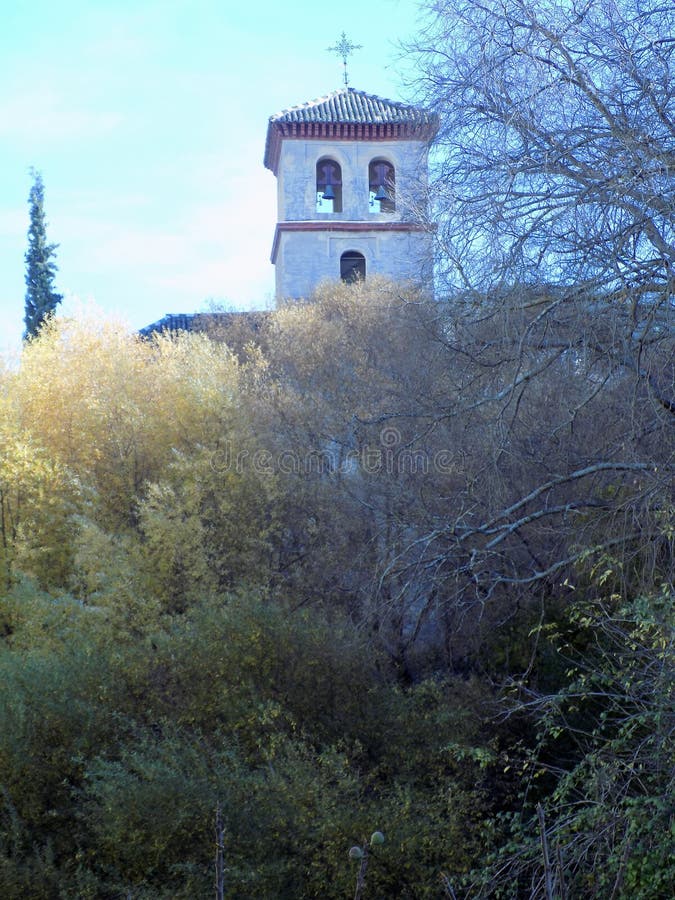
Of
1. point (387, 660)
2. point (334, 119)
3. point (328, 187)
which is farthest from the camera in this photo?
point (328, 187)

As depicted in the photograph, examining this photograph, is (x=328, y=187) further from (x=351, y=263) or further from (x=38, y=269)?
(x=38, y=269)

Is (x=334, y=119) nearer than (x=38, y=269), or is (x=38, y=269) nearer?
(x=334, y=119)

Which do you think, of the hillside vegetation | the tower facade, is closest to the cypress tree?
the tower facade

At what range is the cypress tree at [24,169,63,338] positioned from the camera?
119 ft

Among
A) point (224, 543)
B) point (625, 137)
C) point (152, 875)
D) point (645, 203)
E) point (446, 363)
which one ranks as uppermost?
point (625, 137)

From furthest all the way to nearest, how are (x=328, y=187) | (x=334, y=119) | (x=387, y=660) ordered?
(x=328, y=187) → (x=334, y=119) → (x=387, y=660)

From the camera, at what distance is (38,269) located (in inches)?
1455

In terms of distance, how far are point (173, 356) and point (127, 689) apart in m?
11.5

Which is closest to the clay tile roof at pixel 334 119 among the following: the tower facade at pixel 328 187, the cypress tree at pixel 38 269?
the tower facade at pixel 328 187

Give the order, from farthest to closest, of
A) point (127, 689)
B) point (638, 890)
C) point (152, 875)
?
point (127, 689) → point (152, 875) → point (638, 890)

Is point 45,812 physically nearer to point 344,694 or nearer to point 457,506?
point 344,694

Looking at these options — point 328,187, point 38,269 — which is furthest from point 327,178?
point 38,269

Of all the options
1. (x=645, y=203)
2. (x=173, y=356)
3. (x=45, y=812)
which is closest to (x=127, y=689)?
(x=45, y=812)

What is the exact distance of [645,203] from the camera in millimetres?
7676
